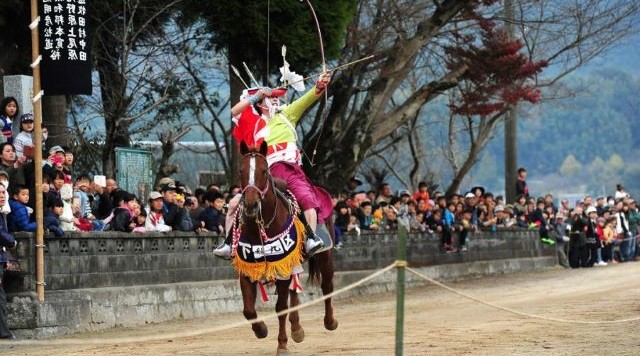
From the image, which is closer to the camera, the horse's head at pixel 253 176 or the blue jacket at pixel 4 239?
the horse's head at pixel 253 176

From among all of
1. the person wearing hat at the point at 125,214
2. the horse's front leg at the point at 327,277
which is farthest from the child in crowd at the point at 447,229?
the horse's front leg at the point at 327,277

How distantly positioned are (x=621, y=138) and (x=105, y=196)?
155 meters

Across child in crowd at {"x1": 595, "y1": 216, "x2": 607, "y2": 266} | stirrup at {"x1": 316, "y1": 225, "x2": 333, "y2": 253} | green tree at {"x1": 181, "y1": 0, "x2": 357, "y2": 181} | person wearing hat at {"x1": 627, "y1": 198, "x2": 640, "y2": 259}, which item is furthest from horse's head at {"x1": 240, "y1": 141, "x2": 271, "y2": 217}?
person wearing hat at {"x1": 627, "y1": 198, "x2": 640, "y2": 259}

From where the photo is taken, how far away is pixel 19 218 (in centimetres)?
1833

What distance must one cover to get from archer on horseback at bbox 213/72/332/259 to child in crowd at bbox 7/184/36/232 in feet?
12.4

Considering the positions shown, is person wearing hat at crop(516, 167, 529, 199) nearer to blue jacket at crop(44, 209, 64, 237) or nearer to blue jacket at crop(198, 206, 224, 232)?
blue jacket at crop(198, 206, 224, 232)

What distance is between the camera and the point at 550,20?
113ft

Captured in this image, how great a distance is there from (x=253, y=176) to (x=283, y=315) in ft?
5.73

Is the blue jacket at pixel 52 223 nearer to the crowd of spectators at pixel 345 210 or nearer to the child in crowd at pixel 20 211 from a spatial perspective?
the crowd of spectators at pixel 345 210

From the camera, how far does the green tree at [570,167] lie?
6969 inches

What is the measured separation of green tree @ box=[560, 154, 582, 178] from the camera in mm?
177000

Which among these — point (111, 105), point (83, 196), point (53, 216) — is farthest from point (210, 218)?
point (111, 105)

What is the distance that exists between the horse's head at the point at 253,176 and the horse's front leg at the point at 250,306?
1.08 m

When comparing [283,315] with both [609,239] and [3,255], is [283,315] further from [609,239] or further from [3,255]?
[609,239]
